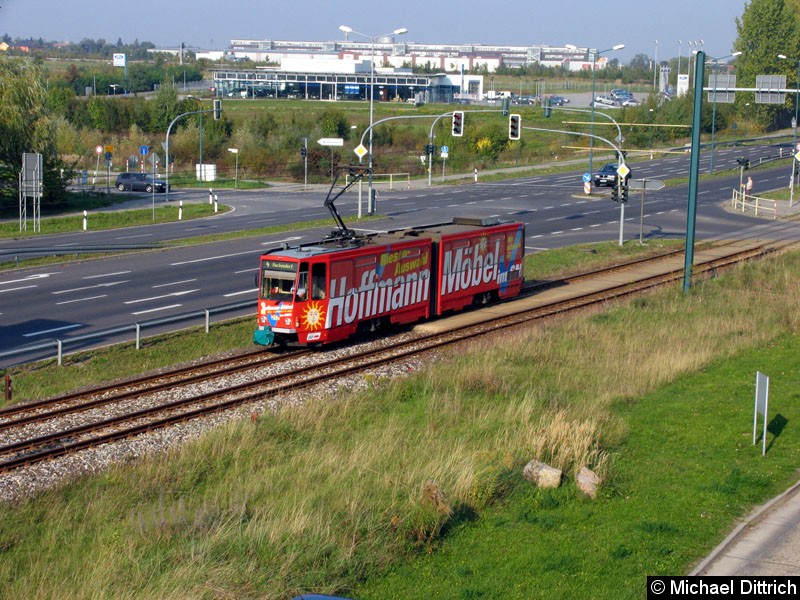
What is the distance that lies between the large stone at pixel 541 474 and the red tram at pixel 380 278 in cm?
1004

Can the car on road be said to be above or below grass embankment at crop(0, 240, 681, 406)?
above

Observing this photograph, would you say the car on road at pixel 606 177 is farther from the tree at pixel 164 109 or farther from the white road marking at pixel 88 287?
the tree at pixel 164 109

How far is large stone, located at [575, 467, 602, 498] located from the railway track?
787cm

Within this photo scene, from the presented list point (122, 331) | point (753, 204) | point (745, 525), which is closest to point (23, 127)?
point (122, 331)

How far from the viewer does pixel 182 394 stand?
18.8 metres

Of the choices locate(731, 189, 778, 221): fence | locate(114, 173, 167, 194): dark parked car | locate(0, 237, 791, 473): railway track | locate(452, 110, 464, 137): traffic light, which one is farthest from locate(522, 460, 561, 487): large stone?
locate(114, 173, 167, 194): dark parked car

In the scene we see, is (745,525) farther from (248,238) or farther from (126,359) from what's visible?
(248,238)

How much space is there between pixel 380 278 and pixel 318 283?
85.0 inches

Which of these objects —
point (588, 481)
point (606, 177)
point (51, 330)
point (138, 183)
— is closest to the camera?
point (588, 481)

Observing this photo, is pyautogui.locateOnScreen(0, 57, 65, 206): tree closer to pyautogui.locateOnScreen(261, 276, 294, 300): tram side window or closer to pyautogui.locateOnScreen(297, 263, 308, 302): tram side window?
pyautogui.locateOnScreen(261, 276, 294, 300): tram side window

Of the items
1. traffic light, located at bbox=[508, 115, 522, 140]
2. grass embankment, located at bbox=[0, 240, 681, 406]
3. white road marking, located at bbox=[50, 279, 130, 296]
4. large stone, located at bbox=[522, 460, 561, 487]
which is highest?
traffic light, located at bbox=[508, 115, 522, 140]

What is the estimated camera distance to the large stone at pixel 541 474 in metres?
12.3

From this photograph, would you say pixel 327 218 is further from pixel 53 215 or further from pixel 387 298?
pixel 387 298

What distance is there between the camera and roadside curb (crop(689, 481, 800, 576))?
9.62 meters
